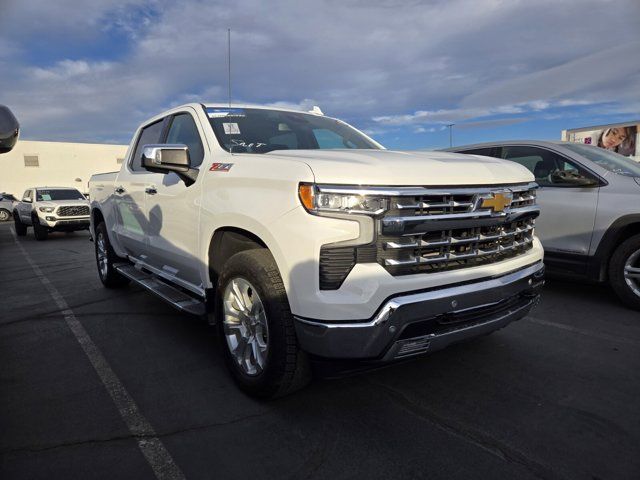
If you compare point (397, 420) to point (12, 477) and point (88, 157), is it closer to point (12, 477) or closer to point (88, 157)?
point (12, 477)

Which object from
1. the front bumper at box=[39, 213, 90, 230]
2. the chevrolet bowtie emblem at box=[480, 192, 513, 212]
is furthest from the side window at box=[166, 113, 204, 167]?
the front bumper at box=[39, 213, 90, 230]

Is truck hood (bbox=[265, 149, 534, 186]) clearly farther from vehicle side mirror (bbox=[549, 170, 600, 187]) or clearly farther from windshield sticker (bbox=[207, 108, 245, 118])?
vehicle side mirror (bbox=[549, 170, 600, 187])

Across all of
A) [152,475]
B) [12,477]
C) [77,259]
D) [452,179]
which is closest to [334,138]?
[452,179]

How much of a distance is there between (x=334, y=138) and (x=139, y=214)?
80.7 inches

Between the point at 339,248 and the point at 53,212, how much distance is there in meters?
14.7

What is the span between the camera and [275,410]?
2.82 metres

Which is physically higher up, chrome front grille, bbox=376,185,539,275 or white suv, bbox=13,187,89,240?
chrome front grille, bbox=376,185,539,275

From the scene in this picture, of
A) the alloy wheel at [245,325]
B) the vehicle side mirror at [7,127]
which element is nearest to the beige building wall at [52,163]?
the alloy wheel at [245,325]

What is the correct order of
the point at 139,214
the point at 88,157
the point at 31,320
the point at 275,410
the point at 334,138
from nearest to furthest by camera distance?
the point at 275,410 < the point at 334,138 < the point at 139,214 < the point at 31,320 < the point at 88,157

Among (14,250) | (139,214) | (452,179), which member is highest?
(452,179)

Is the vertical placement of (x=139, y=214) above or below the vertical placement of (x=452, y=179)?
below

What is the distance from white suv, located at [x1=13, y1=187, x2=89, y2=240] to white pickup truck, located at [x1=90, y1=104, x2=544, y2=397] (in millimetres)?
12810

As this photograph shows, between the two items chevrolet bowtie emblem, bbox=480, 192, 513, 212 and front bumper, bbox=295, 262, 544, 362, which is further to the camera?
chevrolet bowtie emblem, bbox=480, 192, 513, 212

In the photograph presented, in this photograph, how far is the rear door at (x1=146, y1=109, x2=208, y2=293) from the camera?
3471 millimetres
